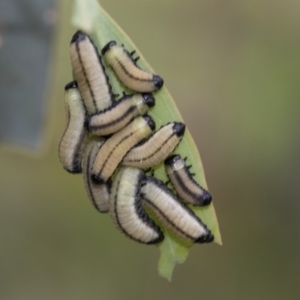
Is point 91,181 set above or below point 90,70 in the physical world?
below

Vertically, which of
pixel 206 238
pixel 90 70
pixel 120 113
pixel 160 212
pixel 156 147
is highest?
pixel 90 70

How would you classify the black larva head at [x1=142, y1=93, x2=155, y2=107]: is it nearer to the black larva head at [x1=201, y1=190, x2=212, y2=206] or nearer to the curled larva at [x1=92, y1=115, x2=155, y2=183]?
the curled larva at [x1=92, y1=115, x2=155, y2=183]

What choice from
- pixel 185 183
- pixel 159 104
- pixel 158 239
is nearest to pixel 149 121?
pixel 159 104

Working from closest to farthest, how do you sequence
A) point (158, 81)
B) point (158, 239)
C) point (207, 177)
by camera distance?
point (158, 81), point (158, 239), point (207, 177)

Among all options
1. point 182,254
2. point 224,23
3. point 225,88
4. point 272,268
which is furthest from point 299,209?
point 182,254

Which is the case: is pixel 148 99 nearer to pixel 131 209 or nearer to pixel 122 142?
pixel 122 142

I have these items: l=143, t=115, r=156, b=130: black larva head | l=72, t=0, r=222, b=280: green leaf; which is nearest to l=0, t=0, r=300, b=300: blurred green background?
l=72, t=0, r=222, b=280: green leaf

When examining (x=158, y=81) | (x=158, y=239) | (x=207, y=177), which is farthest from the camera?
(x=207, y=177)

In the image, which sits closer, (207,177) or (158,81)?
(158,81)
